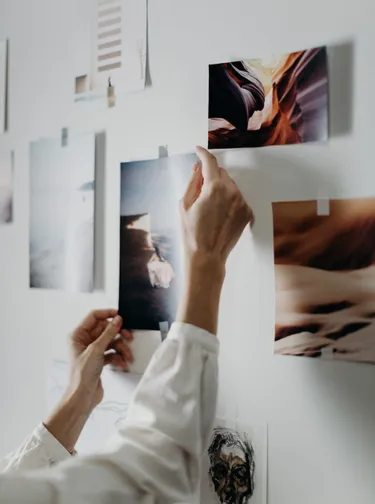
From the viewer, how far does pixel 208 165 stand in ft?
2.62

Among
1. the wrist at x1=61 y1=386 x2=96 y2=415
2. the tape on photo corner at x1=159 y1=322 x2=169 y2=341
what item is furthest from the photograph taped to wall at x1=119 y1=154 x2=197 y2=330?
the wrist at x1=61 y1=386 x2=96 y2=415

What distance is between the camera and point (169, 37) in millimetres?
882

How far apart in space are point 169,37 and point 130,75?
3.2 inches

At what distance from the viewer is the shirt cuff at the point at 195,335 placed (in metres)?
0.68

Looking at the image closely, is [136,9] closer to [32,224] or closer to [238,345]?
[32,224]

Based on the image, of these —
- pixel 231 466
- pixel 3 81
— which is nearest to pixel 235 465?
pixel 231 466

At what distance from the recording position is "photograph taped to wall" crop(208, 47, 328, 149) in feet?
2.46

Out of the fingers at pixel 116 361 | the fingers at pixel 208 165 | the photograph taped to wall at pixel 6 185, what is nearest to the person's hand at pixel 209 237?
the fingers at pixel 208 165

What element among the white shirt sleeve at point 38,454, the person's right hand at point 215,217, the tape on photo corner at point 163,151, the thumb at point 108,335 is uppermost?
the tape on photo corner at point 163,151

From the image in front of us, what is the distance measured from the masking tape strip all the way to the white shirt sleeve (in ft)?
1.61

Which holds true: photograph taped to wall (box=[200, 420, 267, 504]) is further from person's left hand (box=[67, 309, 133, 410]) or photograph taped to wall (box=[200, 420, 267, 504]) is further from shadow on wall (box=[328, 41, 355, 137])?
shadow on wall (box=[328, 41, 355, 137])

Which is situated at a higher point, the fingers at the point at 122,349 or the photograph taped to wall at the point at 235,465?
the fingers at the point at 122,349

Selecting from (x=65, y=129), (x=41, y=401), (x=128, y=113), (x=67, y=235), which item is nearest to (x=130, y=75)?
(x=128, y=113)

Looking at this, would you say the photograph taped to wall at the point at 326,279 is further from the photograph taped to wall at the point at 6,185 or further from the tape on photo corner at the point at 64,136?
the photograph taped to wall at the point at 6,185
